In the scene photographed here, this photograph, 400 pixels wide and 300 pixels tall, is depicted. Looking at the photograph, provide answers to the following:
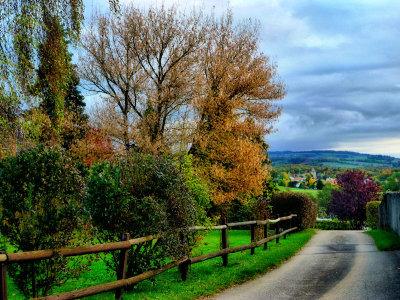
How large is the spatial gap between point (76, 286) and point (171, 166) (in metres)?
4.08

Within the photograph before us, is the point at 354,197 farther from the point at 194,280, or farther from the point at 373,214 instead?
the point at 194,280

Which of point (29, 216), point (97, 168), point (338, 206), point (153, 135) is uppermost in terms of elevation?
point (153, 135)

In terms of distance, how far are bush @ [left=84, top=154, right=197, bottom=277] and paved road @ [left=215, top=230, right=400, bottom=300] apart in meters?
1.81

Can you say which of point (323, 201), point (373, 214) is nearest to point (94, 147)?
point (373, 214)

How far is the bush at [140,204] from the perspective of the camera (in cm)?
824

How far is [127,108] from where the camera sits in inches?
936

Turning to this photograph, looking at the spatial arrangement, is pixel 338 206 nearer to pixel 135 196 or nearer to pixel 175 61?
pixel 175 61

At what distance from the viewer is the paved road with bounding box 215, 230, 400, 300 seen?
26.9 feet

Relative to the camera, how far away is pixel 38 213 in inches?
252

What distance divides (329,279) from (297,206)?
55.1 ft

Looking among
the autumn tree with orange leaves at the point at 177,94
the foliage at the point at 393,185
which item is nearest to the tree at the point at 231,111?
the autumn tree with orange leaves at the point at 177,94

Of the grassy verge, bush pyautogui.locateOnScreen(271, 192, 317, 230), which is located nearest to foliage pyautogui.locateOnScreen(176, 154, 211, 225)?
the grassy verge

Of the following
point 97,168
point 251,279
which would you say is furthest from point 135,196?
point 251,279

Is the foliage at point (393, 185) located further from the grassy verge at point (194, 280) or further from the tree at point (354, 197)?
the grassy verge at point (194, 280)
